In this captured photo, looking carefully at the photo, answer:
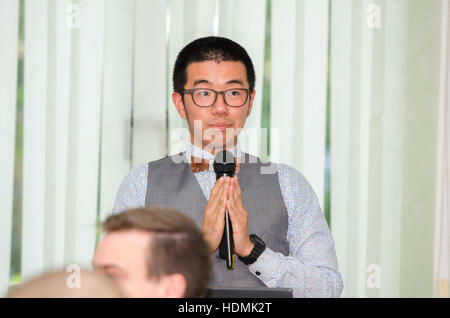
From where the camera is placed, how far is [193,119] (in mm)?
1469

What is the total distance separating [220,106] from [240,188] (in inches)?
9.7

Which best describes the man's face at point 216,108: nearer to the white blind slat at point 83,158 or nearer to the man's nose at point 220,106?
the man's nose at point 220,106

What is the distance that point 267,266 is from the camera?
4.27 ft

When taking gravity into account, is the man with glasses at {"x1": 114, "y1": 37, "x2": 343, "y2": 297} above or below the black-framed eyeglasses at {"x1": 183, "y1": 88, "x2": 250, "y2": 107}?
below

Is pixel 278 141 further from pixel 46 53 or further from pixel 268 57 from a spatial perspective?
pixel 46 53

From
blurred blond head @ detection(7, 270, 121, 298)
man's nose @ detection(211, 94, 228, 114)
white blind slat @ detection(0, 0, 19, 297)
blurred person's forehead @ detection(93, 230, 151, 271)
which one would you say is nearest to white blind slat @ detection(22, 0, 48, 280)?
white blind slat @ detection(0, 0, 19, 297)

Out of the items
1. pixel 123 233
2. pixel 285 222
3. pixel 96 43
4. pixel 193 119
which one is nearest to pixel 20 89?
pixel 96 43

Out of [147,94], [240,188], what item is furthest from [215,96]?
[147,94]

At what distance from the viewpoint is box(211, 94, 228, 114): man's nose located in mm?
1416

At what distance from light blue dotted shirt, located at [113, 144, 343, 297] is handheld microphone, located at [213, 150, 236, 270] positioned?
A: 0.42 feet

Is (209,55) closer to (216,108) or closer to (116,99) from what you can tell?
(216,108)

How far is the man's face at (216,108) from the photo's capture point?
1431mm

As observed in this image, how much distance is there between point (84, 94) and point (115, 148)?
0.26 m

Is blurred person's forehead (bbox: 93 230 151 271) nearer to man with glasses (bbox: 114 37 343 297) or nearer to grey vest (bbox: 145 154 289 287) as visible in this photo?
man with glasses (bbox: 114 37 343 297)
